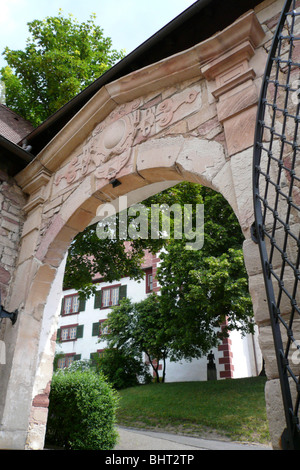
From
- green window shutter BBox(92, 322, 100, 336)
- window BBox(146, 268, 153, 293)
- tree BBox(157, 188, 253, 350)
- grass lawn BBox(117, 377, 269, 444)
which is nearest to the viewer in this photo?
grass lawn BBox(117, 377, 269, 444)

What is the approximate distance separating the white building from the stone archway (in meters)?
10.1

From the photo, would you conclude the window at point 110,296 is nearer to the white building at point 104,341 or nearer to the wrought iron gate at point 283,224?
the white building at point 104,341

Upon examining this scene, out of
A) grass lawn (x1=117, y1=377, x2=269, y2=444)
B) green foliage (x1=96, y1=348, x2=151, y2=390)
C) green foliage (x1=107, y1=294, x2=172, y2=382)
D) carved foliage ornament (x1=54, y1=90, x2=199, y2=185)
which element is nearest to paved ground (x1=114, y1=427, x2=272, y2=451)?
grass lawn (x1=117, y1=377, x2=269, y2=444)

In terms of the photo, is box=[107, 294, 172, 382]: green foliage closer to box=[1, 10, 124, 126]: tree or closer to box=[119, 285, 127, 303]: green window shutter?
box=[119, 285, 127, 303]: green window shutter

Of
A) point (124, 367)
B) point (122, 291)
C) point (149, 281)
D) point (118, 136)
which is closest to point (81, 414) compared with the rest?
point (118, 136)

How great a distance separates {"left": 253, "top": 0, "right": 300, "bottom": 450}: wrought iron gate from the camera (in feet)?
5.41

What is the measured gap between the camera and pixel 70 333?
19625 mm

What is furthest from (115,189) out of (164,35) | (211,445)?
(211,445)

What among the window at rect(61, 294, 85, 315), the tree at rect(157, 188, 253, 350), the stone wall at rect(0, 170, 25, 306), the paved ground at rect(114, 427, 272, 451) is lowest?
the paved ground at rect(114, 427, 272, 451)

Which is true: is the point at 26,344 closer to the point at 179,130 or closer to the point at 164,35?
the point at 179,130

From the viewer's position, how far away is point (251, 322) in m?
10.7

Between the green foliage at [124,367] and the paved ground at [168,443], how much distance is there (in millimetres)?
6059

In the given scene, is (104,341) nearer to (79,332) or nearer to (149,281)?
(149,281)

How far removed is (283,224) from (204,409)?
26.4 ft
